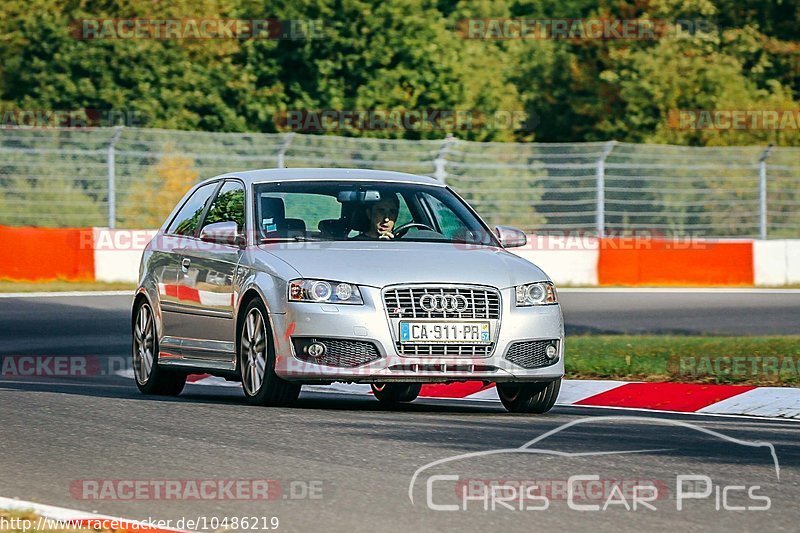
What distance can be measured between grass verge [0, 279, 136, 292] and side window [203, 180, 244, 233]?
11.8m

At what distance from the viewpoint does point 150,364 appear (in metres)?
12.3

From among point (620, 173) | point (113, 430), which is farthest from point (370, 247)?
point (620, 173)

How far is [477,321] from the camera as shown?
1040 centimetres

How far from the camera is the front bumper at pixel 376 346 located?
404 inches

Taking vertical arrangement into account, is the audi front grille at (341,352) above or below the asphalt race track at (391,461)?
above

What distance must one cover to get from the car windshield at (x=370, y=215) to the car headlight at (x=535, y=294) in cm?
95

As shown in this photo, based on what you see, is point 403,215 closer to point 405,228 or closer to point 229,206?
point 405,228

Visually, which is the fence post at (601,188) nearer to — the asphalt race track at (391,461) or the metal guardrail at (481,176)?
the metal guardrail at (481,176)

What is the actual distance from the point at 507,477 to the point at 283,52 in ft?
117

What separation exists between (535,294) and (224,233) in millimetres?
2095

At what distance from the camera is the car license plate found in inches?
406

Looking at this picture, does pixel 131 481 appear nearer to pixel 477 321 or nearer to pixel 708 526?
pixel 708 526

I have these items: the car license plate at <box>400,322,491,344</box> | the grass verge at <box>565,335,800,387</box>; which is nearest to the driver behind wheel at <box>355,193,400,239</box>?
the car license plate at <box>400,322,491,344</box>

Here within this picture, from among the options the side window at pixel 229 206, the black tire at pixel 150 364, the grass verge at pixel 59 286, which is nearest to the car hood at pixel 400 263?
the side window at pixel 229 206
